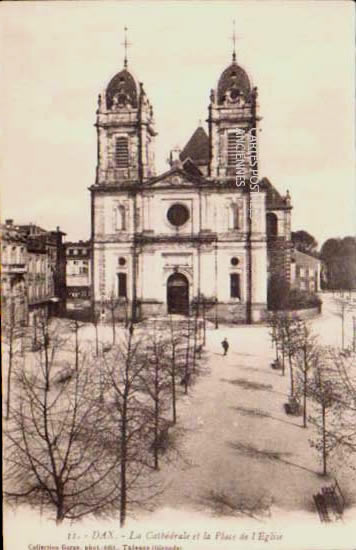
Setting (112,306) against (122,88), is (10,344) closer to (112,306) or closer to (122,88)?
(112,306)

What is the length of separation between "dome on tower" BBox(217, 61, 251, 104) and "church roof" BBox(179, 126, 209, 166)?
0.41 m

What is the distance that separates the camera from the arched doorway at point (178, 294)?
17.0 ft

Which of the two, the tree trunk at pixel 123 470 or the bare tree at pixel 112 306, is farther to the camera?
the bare tree at pixel 112 306

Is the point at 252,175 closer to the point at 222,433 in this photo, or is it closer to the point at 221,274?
the point at 221,274

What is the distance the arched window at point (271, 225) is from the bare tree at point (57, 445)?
202cm

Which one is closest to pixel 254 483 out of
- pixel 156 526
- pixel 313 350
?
pixel 156 526

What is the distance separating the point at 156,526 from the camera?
444cm

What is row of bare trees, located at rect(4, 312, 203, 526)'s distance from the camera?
4535mm

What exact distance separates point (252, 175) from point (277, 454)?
93.7 inches

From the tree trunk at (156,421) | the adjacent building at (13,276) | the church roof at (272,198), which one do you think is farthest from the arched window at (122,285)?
the church roof at (272,198)

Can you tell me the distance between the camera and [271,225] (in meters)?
4.98

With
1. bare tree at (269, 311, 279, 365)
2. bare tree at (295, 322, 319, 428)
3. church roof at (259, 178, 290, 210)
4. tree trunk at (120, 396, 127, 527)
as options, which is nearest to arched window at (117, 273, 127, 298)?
tree trunk at (120, 396, 127, 527)

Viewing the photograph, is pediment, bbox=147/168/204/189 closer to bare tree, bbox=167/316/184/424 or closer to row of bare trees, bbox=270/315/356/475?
bare tree, bbox=167/316/184/424

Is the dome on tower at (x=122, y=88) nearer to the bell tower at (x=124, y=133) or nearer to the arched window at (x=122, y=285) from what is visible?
the bell tower at (x=124, y=133)
